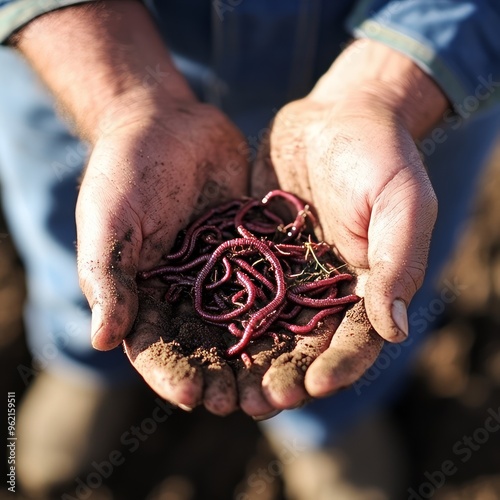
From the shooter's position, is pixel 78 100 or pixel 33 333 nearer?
pixel 78 100

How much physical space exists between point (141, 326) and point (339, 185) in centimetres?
194

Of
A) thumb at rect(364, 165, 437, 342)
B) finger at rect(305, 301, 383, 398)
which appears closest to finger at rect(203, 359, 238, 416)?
finger at rect(305, 301, 383, 398)

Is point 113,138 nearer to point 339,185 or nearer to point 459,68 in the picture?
point 339,185

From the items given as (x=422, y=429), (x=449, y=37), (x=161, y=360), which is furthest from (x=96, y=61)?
(x=422, y=429)

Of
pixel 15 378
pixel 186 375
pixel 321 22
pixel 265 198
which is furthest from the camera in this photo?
pixel 15 378

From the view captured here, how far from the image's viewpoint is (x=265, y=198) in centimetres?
605

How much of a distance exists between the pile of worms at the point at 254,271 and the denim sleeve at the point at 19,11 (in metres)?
2.31

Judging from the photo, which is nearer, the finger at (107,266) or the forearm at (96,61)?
the finger at (107,266)

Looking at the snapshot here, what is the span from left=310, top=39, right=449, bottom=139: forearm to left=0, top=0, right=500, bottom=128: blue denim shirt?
0.37ft

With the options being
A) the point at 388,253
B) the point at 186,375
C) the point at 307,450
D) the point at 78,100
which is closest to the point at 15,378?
the point at 307,450

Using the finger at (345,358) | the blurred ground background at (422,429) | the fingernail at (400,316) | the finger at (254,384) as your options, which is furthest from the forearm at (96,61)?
the blurred ground background at (422,429)

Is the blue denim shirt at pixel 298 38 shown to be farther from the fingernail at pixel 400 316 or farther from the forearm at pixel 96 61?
the fingernail at pixel 400 316

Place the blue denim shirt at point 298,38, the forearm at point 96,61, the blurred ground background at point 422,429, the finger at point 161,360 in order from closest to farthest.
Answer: the finger at point 161,360 → the forearm at point 96,61 → the blue denim shirt at point 298,38 → the blurred ground background at point 422,429

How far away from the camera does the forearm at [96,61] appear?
5.99 meters
